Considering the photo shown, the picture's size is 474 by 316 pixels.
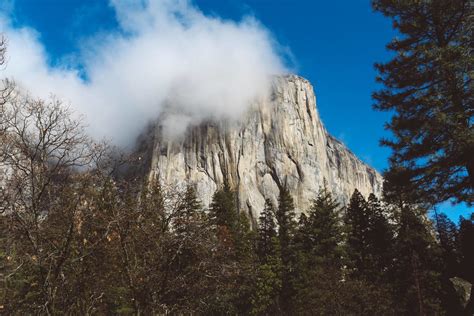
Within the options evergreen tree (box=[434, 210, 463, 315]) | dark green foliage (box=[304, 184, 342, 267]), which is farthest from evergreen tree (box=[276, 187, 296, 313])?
evergreen tree (box=[434, 210, 463, 315])

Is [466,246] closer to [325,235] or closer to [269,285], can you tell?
[325,235]

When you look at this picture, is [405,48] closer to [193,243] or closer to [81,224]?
[193,243]

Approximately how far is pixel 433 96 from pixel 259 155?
82.9m

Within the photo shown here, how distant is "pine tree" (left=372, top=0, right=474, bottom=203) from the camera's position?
10992 mm

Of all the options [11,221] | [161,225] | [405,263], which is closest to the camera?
[11,221]

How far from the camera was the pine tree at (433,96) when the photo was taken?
1099cm

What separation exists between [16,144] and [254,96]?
9517cm

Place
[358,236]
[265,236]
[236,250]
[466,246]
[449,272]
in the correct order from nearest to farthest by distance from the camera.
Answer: [466,246] < [449,272] < [236,250] < [358,236] < [265,236]

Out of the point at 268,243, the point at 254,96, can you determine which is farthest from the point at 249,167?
the point at 268,243

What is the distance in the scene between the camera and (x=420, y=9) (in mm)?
12375

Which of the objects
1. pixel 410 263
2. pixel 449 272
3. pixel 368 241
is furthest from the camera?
pixel 368 241

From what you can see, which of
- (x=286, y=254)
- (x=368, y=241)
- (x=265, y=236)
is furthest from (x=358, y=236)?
(x=265, y=236)

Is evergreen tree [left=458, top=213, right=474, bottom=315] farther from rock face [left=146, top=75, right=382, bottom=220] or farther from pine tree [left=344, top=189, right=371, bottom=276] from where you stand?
rock face [left=146, top=75, right=382, bottom=220]

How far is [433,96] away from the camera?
1149cm
